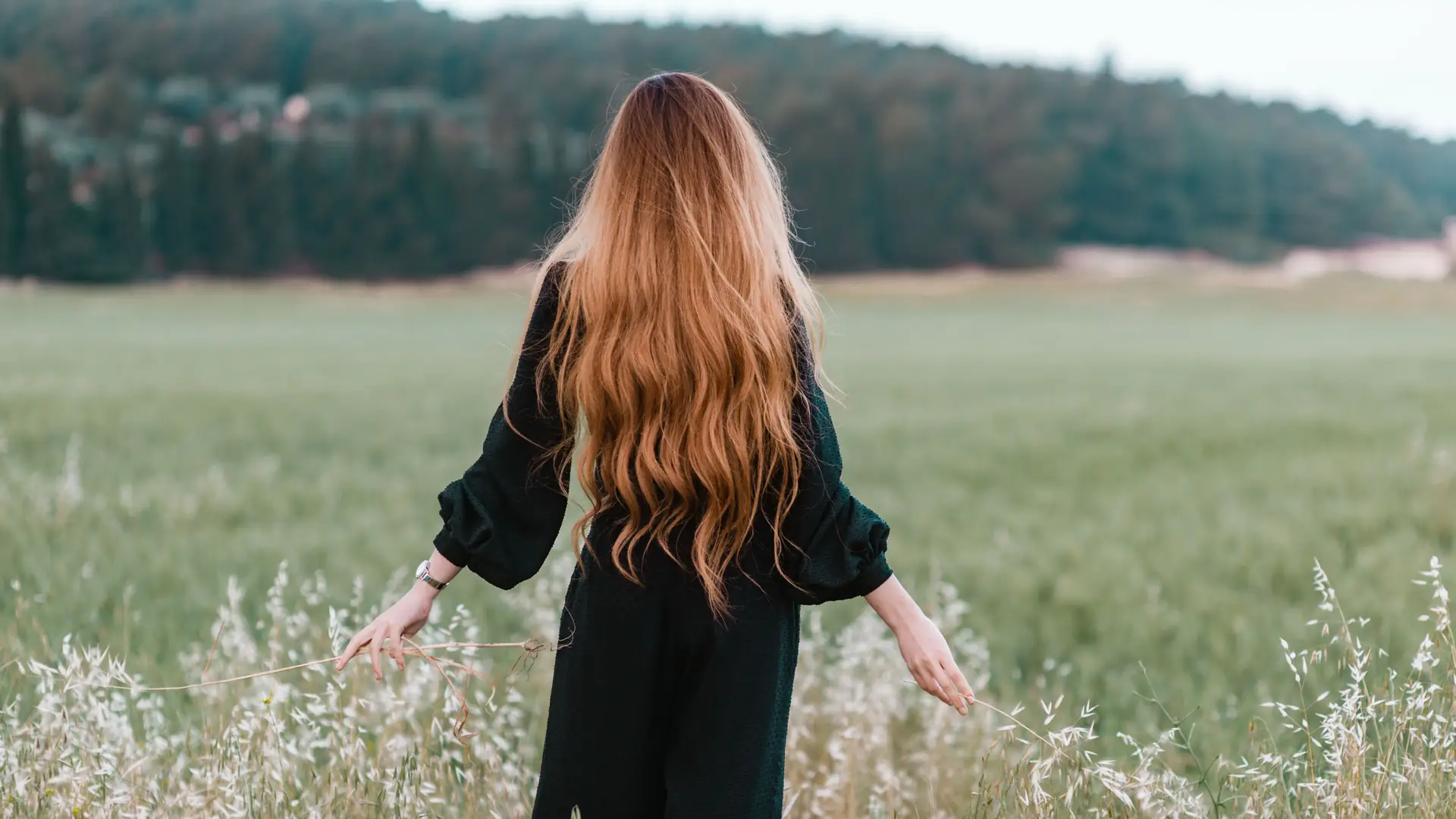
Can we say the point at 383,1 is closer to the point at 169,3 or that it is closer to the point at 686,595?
the point at 169,3

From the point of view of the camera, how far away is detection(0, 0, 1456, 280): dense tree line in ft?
191

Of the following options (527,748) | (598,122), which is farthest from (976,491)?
(598,122)

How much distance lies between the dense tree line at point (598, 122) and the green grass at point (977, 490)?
33842 millimetres

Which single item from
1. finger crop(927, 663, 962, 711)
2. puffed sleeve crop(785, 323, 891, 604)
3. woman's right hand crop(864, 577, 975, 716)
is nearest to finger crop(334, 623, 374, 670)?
puffed sleeve crop(785, 323, 891, 604)

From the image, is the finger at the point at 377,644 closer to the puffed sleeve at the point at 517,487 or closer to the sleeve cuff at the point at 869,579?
the puffed sleeve at the point at 517,487

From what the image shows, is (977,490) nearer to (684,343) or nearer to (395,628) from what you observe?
(684,343)

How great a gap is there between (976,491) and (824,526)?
8721mm

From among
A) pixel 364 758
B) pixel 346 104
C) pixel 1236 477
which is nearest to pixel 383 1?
pixel 346 104

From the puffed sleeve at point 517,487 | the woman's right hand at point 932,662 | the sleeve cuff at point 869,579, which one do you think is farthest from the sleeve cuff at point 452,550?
the woman's right hand at point 932,662

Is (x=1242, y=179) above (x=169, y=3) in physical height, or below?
below

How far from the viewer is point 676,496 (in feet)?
8.34

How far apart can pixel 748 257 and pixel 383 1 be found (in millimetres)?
79372

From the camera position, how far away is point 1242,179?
7250 centimetres

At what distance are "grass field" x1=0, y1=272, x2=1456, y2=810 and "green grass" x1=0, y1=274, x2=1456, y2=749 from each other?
Answer: 0.03 metres
